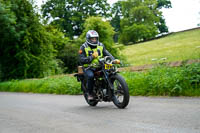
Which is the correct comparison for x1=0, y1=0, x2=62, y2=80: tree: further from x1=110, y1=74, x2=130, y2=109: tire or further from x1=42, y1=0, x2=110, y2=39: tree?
x1=42, y1=0, x2=110, y2=39: tree

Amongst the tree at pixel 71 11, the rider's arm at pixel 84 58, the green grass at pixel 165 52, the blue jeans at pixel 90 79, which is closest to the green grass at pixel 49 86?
Answer: the blue jeans at pixel 90 79

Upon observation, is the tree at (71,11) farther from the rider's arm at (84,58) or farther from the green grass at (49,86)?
the rider's arm at (84,58)

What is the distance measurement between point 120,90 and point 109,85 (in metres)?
0.35

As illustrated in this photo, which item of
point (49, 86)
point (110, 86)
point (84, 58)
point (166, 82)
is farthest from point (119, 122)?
point (49, 86)

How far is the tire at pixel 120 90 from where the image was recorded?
6.59 metres

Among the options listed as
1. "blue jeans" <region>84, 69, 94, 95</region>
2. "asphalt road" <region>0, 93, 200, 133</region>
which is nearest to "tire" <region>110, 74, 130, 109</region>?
"asphalt road" <region>0, 93, 200, 133</region>

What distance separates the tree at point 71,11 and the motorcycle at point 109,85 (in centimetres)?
5180

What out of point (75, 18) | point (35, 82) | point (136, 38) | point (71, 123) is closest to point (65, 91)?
point (35, 82)

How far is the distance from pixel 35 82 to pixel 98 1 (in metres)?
45.2

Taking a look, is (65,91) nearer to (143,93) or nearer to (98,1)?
(143,93)

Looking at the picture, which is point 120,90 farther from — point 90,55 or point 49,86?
point 49,86

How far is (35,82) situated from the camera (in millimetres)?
16109

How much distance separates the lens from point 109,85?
7.10 m

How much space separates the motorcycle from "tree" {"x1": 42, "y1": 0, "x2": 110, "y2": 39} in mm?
51802
